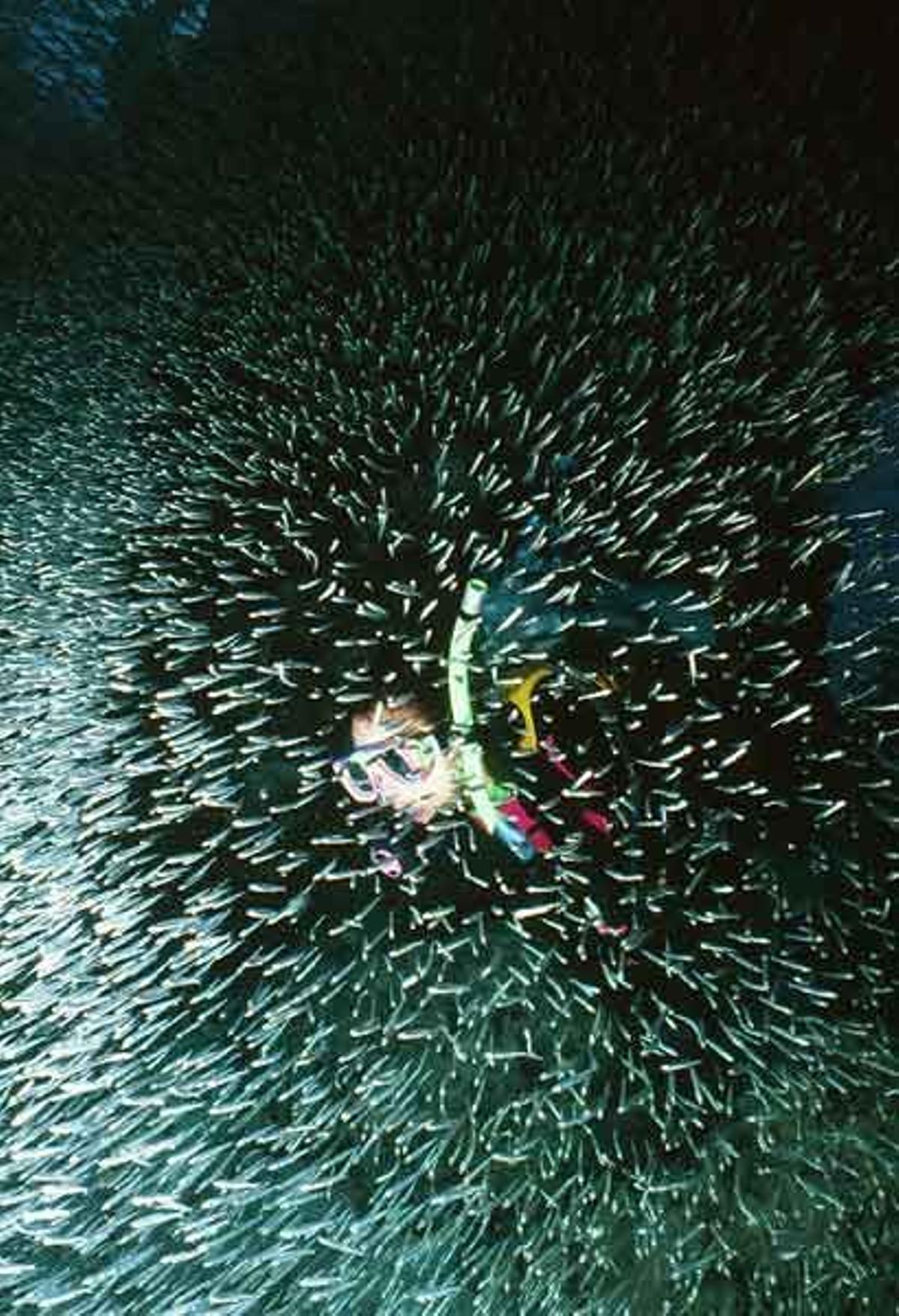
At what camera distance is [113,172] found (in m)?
1.61

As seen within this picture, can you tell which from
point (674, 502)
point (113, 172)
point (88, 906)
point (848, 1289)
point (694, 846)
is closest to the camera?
point (848, 1289)

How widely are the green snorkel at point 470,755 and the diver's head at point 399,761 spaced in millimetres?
22

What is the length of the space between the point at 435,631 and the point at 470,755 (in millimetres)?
192

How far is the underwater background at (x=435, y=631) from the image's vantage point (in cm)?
120

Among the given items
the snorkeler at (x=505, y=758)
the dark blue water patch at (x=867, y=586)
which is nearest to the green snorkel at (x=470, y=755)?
the snorkeler at (x=505, y=758)

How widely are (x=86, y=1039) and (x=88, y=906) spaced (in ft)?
0.60

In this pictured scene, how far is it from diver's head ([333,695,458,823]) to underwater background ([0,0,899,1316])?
38 mm

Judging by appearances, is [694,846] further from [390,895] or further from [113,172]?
[113,172]

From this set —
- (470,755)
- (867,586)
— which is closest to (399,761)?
Answer: (470,755)

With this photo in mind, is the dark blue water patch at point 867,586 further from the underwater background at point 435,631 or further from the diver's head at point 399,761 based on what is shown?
the diver's head at point 399,761

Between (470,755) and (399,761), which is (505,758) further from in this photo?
(399,761)

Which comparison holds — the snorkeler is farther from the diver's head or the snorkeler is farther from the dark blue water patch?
the dark blue water patch

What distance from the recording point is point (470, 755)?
1257 millimetres

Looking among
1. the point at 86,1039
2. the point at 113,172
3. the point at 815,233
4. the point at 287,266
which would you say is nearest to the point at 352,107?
the point at 287,266
